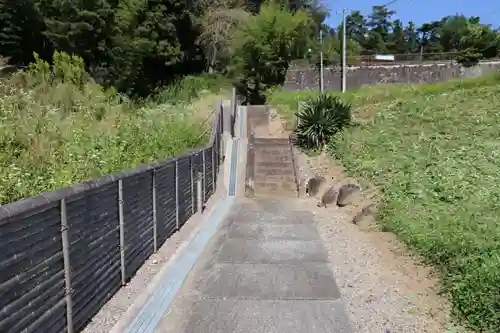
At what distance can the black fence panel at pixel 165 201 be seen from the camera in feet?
26.2

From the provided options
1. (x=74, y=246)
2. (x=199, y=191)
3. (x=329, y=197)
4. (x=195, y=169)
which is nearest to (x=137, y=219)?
(x=74, y=246)

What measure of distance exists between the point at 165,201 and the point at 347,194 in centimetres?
529

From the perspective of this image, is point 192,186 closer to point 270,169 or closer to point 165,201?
point 165,201

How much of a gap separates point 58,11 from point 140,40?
24.1ft

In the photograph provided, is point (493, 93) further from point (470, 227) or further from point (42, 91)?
point (42, 91)

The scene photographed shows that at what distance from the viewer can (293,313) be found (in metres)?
5.21

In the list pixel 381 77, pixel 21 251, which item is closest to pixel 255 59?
pixel 381 77

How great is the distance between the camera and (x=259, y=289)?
599 cm

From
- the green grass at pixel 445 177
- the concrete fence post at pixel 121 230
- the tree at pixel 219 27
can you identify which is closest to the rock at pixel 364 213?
the green grass at pixel 445 177

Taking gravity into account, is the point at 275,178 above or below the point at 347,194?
below

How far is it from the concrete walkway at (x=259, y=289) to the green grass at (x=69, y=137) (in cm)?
220

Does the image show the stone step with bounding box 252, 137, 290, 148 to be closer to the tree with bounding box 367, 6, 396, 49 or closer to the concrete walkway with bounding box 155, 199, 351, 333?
the concrete walkway with bounding box 155, 199, 351, 333

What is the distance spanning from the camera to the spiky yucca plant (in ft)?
59.1

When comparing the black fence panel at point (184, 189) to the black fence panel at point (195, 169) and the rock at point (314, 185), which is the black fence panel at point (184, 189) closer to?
the black fence panel at point (195, 169)
